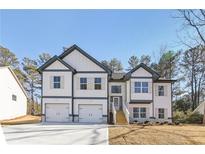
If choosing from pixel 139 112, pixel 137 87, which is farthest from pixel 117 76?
pixel 139 112

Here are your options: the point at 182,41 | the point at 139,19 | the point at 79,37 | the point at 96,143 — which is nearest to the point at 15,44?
the point at 79,37

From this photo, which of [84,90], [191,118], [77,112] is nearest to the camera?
[77,112]

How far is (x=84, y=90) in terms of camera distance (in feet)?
68.5

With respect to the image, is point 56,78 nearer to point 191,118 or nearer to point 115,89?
point 115,89

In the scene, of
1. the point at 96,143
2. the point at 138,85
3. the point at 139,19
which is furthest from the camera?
the point at 139,19

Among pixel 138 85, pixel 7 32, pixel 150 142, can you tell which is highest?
pixel 7 32

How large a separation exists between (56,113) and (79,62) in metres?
3.29

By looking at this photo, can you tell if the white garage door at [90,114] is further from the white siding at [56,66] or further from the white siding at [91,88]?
the white siding at [56,66]

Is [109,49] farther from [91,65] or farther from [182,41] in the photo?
[182,41]

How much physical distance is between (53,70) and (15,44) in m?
6.74

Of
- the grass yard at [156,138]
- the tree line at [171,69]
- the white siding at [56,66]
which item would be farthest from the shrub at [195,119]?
the grass yard at [156,138]

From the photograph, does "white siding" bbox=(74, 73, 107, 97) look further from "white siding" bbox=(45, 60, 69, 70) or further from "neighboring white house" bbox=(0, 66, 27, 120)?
"neighboring white house" bbox=(0, 66, 27, 120)

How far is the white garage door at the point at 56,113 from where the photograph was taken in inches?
806

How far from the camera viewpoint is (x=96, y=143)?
11.4 metres
